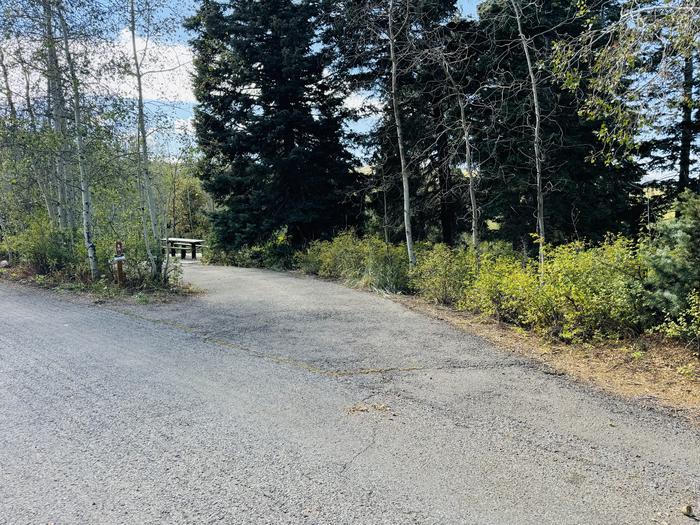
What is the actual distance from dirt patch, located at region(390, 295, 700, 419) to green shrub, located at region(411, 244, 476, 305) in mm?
2296

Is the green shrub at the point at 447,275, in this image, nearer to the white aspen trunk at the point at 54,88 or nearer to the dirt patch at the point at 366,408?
the dirt patch at the point at 366,408

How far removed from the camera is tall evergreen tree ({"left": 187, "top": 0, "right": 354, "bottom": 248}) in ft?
50.2

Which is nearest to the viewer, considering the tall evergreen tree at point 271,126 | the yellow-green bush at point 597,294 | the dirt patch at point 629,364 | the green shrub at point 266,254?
the dirt patch at point 629,364

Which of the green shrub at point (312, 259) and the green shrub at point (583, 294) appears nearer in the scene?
the green shrub at point (583, 294)

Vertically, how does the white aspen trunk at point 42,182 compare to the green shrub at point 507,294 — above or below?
above

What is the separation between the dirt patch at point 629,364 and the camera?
13.4ft

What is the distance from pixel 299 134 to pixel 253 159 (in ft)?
6.19

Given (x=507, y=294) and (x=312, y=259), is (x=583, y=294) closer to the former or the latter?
(x=507, y=294)

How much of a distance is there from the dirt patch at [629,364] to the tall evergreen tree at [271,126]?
35.0 ft

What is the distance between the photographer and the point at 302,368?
16.4 ft

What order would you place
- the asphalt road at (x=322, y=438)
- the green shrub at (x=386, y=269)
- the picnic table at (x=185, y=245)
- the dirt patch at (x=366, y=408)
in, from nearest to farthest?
the asphalt road at (x=322, y=438), the dirt patch at (x=366, y=408), the green shrub at (x=386, y=269), the picnic table at (x=185, y=245)

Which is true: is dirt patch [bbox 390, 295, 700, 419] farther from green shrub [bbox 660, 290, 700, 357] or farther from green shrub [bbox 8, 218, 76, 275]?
green shrub [bbox 8, 218, 76, 275]

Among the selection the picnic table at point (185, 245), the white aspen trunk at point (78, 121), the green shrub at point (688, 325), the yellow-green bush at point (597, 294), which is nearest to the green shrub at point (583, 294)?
the yellow-green bush at point (597, 294)

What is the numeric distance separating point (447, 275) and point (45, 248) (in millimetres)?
10636
